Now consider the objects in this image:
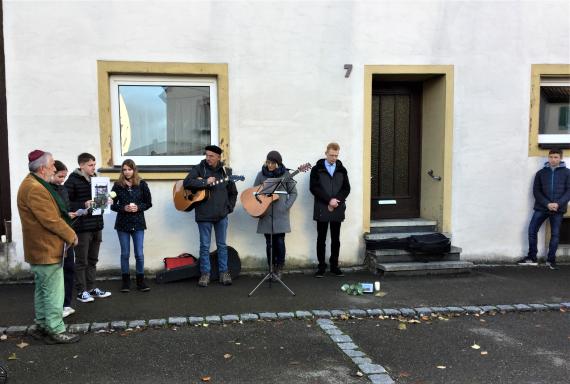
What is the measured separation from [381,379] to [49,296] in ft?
9.97

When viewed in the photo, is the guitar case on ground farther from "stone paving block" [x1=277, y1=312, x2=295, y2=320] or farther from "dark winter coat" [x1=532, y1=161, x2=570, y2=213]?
"dark winter coat" [x1=532, y1=161, x2=570, y2=213]

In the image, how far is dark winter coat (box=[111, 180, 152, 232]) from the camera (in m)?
6.03

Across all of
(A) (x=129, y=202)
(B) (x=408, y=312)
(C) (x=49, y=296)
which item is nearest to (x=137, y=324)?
(C) (x=49, y=296)

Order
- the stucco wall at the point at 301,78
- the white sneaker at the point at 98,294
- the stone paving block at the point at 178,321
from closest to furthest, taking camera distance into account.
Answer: the stone paving block at the point at 178,321
the white sneaker at the point at 98,294
the stucco wall at the point at 301,78

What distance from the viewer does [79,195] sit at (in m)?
5.59

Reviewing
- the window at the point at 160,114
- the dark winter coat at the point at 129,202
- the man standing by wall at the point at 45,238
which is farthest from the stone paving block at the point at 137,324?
the window at the point at 160,114

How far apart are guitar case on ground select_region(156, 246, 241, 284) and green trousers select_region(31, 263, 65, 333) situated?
6.83 ft

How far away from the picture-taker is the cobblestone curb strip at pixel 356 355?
12.9 feet

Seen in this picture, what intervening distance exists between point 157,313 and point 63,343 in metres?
1.04

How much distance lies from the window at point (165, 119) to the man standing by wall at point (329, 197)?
166 cm

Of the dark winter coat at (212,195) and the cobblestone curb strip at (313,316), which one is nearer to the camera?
the cobblestone curb strip at (313,316)

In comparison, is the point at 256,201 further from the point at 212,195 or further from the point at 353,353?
the point at 353,353

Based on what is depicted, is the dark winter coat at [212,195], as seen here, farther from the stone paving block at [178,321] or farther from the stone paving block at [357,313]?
the stone paving block at [357,313]

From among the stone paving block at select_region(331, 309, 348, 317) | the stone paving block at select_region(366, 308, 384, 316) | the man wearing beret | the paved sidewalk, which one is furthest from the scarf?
the stone paving block at select_region(366, 308, 384, 316)
